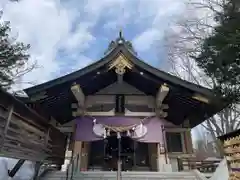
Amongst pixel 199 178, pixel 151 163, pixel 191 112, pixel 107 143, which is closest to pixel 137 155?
pixel 151 163

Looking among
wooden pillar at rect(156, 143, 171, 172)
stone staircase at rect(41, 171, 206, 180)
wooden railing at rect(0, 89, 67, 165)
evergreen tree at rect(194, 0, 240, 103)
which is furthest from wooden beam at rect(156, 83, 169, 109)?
wooden railing at rect(0, 89, 67, 165)

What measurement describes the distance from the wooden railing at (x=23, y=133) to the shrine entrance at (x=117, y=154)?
3382 mm

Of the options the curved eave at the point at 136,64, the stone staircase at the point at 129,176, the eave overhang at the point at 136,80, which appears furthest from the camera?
the curved eave at the point at 136,64

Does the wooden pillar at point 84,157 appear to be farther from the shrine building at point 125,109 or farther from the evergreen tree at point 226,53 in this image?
the evergreen tree at point 226,53

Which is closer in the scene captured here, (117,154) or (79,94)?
(79,94)

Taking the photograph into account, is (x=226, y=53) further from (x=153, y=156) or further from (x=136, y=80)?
(x=153, y=156)

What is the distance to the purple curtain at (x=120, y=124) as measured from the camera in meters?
8.86

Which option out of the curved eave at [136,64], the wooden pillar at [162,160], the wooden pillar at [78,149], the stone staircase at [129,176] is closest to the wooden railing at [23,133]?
the stone staircase at [129,176]

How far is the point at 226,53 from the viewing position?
21.3ft

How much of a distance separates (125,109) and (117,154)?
2653 mm

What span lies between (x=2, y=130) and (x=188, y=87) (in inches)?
253

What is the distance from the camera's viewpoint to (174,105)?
990 cm

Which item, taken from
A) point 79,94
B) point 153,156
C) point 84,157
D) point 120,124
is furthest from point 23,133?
point 153,156

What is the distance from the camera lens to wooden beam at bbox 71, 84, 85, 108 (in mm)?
8433
